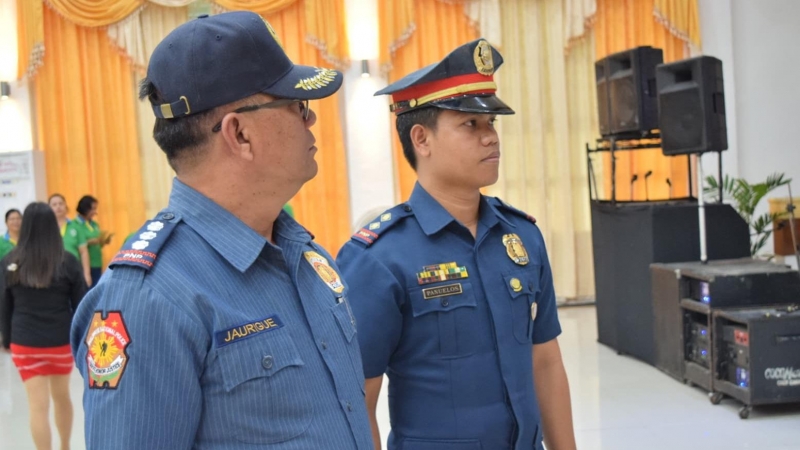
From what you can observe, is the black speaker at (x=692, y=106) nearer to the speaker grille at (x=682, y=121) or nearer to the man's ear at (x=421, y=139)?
the speaker grille at (x=682, y=121)

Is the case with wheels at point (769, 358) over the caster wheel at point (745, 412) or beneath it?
over

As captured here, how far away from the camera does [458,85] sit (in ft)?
6.31

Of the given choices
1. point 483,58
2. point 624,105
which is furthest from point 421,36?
point 483,58

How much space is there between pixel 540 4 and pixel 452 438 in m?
7.81

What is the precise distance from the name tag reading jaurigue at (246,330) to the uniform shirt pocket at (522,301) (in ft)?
2.80

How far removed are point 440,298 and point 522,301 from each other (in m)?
0.20

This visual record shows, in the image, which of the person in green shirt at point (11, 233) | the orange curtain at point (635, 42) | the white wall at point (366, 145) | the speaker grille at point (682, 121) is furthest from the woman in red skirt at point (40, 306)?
the orange curtain at point (635, 42)

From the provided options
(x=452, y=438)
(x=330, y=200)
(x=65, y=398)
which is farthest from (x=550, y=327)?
(x=330, y=200)

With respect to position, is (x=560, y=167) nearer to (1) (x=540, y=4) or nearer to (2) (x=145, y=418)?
(1) (x=540, y=4)

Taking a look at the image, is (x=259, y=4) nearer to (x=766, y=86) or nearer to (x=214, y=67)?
(x=766, y=86)

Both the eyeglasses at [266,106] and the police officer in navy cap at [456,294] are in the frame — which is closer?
the eyeglasses at [266,106]

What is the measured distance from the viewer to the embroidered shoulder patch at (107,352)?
Answer: 98 cm

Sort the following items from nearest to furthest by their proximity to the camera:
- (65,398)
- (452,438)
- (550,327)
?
(452,438) → (550,327) → (65,398)

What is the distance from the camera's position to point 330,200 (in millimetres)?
8906
